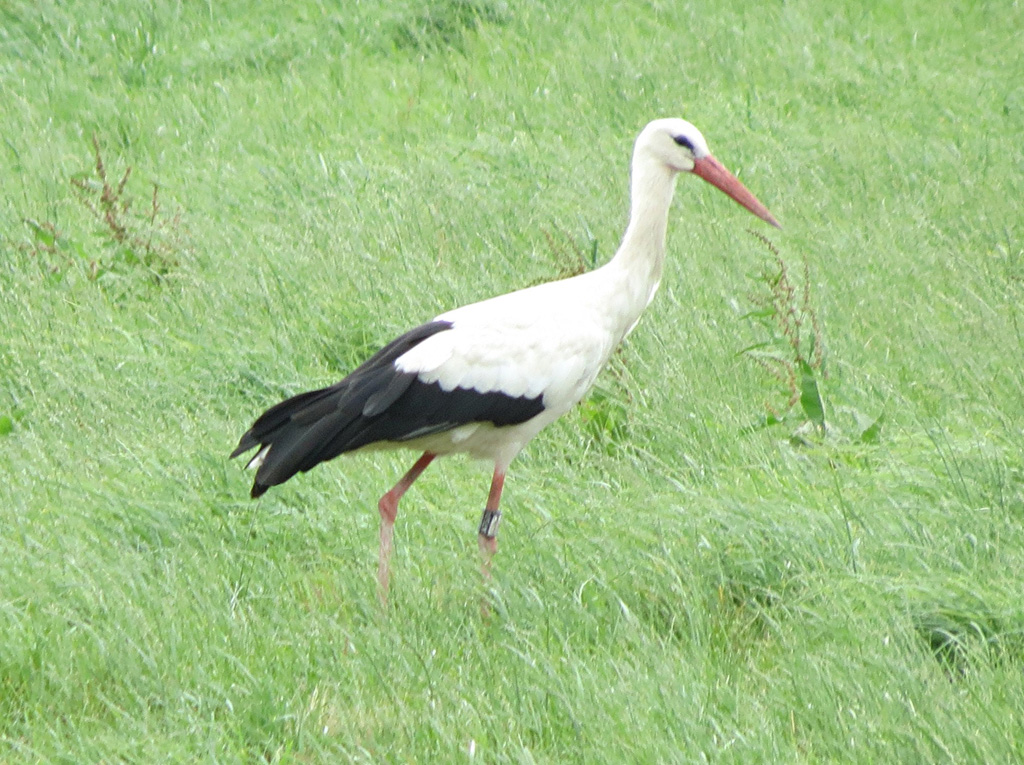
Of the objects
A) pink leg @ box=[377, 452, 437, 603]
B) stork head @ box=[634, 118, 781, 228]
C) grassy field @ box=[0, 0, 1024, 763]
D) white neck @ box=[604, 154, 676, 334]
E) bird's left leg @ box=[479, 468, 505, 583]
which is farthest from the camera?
stork head @ box=[634, 118, 781, 228]

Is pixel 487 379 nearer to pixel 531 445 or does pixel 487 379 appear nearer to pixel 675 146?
pixel 531 445

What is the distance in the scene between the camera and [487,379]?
413cm

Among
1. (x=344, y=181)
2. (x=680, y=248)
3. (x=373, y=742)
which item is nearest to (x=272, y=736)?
(x=373, y=742)

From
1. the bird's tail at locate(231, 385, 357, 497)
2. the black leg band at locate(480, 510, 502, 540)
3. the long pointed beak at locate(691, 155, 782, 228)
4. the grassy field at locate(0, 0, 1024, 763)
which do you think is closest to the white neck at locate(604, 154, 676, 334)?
the long pointed beak at locate(691, 155, 782, 228)

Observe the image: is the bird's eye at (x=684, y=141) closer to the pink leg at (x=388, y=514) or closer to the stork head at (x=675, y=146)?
the stork head at (x=675, y=146)

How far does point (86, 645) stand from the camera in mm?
3471

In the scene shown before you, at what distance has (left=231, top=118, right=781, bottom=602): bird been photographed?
397cm

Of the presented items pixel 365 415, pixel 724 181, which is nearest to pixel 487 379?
pixel 365 415

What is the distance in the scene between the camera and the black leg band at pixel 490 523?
13.1 feet

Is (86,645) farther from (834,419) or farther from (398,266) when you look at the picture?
(398,266)

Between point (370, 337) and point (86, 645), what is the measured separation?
85.1 inches

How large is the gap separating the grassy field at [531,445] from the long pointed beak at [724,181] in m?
0.43

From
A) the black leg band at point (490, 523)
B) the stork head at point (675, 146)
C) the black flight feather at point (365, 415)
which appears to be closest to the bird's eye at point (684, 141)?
the stork head at point (675, 146)

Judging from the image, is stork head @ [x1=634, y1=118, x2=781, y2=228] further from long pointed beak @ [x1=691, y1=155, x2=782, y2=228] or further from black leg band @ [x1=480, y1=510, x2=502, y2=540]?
black leg band @ [x1=480, y1=510, x2=502, y2=540]
